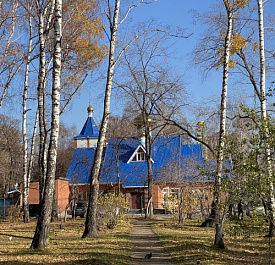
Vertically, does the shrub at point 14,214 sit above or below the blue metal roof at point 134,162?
below

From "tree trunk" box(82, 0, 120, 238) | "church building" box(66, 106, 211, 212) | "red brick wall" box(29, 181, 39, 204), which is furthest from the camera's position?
"church building" box(66, 106, 211, 212)

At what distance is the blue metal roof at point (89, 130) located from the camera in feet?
176

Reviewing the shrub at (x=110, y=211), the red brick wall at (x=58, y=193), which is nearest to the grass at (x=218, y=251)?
the shrub at (x=110, y=211)

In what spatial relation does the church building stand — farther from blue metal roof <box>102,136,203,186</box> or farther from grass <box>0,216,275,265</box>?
grass <box>0,216,275,265</box>

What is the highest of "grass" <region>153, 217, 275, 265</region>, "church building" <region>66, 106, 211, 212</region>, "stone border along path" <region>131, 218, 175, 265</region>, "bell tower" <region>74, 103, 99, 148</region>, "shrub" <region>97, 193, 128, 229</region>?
"bell tower" <region>74, 103, 99, 148</region>

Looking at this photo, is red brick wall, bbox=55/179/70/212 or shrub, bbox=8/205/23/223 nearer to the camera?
shrub, bbox=8/205/23/223

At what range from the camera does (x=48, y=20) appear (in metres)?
15.3

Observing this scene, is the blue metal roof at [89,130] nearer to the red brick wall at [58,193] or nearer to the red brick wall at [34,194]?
the red brick wall at [58,193]

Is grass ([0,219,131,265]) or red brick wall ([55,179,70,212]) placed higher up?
red brick wall ([55,179,70,212])

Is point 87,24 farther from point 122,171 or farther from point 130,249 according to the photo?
point 122,171

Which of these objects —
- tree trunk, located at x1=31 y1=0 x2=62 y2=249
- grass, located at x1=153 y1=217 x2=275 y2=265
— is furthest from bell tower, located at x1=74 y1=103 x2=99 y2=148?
tree trunk, located at x1=31 y1=0 x2=62 y2=249

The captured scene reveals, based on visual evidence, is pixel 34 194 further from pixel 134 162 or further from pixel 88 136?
pixel 88 136

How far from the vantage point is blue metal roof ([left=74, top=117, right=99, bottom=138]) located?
53.6 metres

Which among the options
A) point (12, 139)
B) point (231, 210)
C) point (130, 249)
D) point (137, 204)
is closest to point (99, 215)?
point (130, 249)
